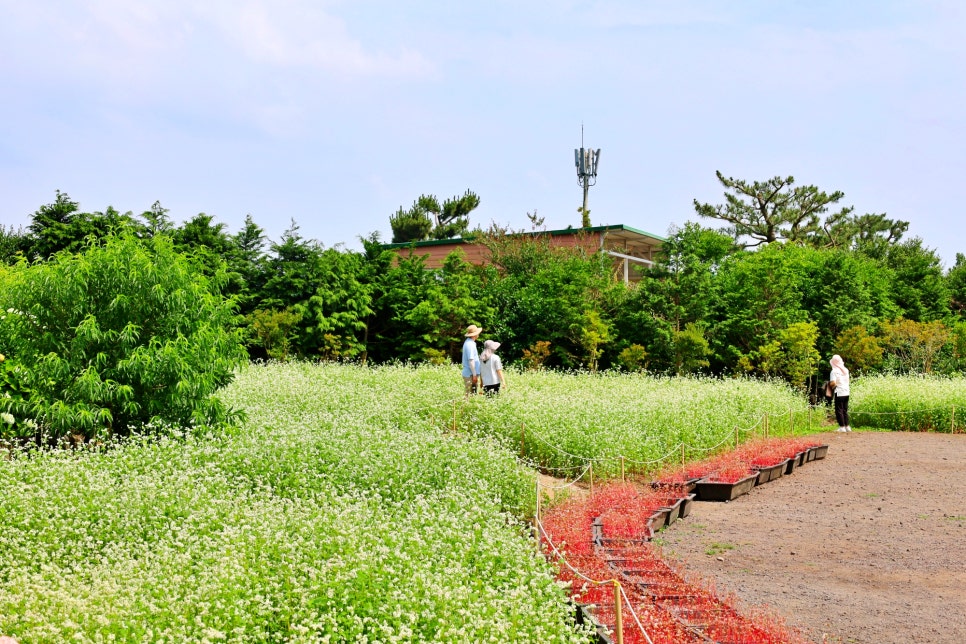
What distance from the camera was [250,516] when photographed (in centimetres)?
675

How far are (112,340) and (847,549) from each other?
323 inches

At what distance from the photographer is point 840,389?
18.5m

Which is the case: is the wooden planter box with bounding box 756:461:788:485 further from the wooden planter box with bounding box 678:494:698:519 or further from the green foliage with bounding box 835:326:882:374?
the green foliage with bounding box 835:326:882:374

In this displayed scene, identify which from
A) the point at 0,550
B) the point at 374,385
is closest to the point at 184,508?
the point at 0,550

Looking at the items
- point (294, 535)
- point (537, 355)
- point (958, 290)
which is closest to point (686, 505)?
point (294, 535)

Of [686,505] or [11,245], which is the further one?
[11,245]

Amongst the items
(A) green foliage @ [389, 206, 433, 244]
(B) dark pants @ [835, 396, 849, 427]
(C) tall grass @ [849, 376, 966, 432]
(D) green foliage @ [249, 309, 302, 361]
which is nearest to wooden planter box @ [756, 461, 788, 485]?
(B) dark pants @ [835, 396, 849, 427]

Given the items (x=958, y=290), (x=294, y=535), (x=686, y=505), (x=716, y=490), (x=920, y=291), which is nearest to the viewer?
(x=294, y=535)

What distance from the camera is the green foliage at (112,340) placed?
31.9ft

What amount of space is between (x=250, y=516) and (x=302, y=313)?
2033 centimetres

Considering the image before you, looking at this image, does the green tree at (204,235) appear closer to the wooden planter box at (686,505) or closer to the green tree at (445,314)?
the green tree at (445,314)

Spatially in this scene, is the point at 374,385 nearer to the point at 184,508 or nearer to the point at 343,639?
the point at 184,508

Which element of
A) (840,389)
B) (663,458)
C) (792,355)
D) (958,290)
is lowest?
(663,458)

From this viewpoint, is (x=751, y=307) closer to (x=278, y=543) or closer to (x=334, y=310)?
(x=334, y=310)
